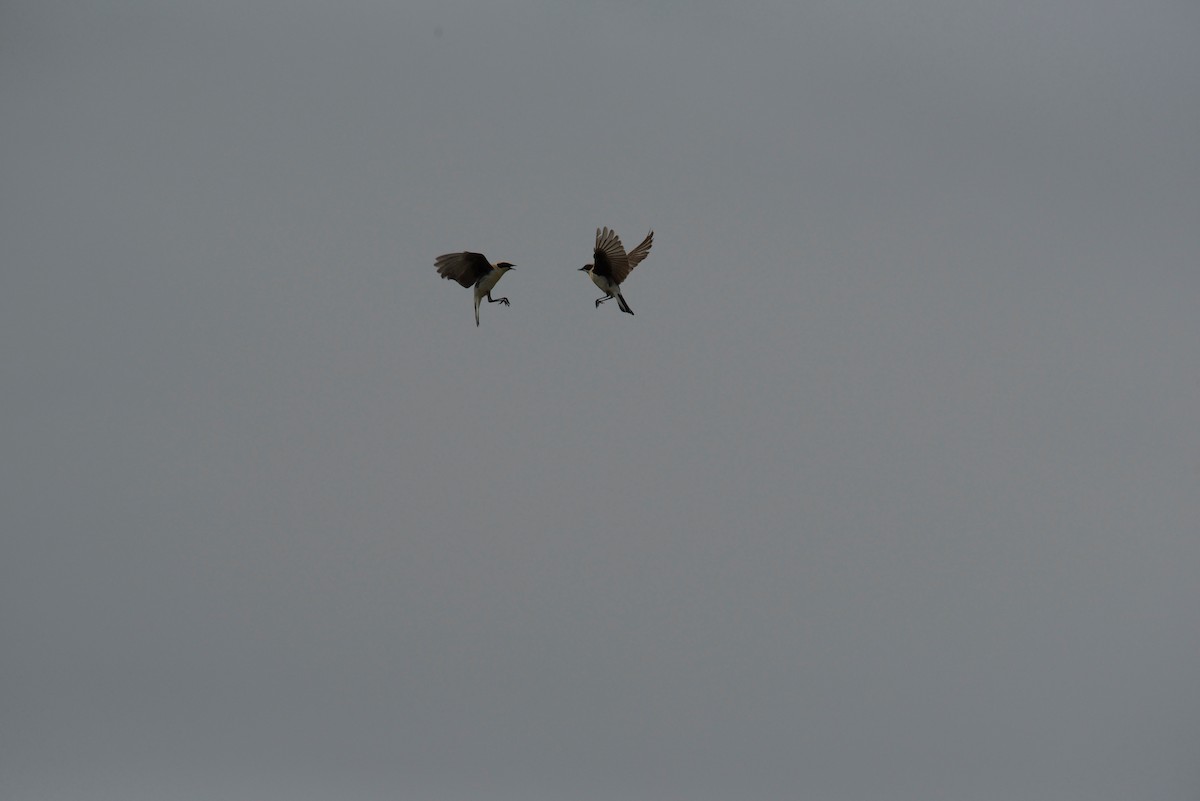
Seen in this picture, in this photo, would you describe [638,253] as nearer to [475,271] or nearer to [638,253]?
[638,253]

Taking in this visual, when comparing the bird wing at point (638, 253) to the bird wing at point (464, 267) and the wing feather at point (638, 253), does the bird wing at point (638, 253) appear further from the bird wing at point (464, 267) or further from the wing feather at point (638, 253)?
the bird wing at point (464, 267)

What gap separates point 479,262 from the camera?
10555 millimetres

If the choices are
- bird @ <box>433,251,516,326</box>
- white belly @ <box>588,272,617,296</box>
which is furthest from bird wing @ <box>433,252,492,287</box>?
white belly @ <box>588,272,617,296</box>

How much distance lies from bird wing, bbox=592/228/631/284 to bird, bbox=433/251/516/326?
25.2 inches

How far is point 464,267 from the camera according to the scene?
1053cm

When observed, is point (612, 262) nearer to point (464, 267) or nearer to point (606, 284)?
point (606, 284)

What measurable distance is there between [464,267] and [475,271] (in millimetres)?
113

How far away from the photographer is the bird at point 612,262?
1024cm

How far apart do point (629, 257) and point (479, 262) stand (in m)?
1.05

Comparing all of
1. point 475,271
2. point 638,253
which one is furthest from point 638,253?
point 475,271

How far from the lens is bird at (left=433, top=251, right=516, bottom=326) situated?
10430 millimetres

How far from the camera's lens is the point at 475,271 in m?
10.6

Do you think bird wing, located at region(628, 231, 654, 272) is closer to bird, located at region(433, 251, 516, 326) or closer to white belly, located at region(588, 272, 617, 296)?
white belly, located at region(588, 272, 617, 296)

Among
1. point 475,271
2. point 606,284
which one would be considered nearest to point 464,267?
point 475,271
